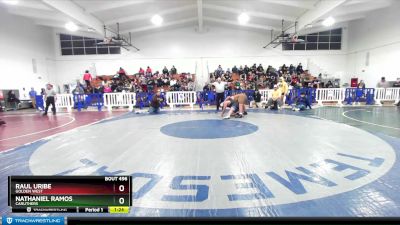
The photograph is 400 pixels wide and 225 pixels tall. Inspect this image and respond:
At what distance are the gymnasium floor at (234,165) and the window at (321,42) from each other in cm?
1563

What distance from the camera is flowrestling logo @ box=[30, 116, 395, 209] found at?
2.87 m

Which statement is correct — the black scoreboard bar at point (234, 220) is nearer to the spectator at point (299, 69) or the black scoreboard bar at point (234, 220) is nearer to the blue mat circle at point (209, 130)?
the blue mat circle at point (209, 130)

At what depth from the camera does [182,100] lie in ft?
43.9

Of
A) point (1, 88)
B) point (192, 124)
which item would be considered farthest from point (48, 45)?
point (192, 124)

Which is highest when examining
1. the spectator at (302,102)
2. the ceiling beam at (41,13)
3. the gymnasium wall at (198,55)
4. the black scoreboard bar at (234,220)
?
the ceiling beam at (41,13)

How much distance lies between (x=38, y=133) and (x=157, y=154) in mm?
4475

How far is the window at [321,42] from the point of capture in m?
21.0

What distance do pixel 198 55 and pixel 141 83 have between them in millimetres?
6691

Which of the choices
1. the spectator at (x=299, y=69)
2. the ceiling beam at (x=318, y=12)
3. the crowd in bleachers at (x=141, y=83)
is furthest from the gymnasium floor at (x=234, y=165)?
the spectator at (x=299, y=69)

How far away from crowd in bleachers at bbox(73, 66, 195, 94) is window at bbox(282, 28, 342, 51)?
947 centimetres

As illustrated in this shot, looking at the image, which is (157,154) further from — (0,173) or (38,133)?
(38,133)

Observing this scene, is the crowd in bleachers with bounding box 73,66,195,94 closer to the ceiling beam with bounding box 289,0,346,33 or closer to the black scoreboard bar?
the ceiling beam with bounding box 289,0,346,33

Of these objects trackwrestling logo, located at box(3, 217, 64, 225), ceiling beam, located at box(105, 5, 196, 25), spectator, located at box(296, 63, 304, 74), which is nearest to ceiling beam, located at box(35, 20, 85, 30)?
ceiling beam, located at box(105, 5, 196, 25)
